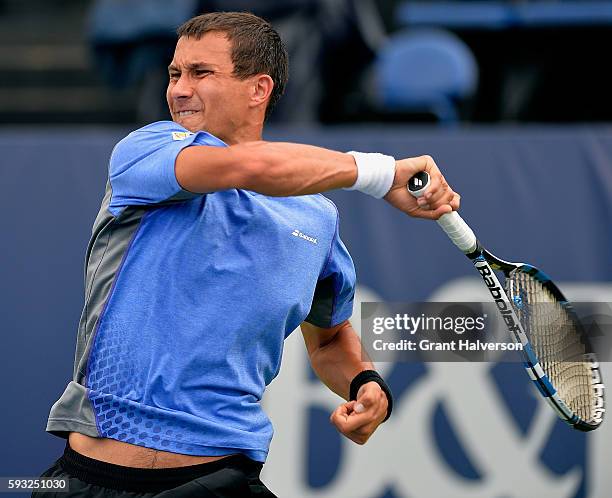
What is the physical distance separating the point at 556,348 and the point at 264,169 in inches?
47.2

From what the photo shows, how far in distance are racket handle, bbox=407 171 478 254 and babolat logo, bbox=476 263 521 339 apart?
80 mm

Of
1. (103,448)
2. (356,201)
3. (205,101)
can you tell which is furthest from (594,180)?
(103,448)

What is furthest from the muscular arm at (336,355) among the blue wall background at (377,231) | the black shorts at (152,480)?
the blue wall background at (377,231)

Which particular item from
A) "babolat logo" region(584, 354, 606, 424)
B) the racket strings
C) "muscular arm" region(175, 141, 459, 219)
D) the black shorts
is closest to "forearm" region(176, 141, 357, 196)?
"muscular arm" region(175, 141, 459, 219)

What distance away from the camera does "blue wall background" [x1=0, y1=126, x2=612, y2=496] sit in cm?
488

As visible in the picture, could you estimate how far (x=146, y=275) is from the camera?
281 centimetres

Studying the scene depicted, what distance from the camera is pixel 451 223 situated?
296cm

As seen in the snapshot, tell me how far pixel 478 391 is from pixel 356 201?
37.0 inches

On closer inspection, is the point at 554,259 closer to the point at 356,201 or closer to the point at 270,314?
the point at 356,201

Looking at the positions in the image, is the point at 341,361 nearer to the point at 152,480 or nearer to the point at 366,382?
the point at 366,382

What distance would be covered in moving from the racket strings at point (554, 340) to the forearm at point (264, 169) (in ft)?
2.67

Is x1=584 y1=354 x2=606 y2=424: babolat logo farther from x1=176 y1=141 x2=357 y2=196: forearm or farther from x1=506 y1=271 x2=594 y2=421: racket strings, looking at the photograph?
x1=176 y1=141 x2=357 y2=196: forearm

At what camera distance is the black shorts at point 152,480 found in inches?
111

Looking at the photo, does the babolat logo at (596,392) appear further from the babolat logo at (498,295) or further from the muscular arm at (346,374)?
the muscular arm at (346,374)
